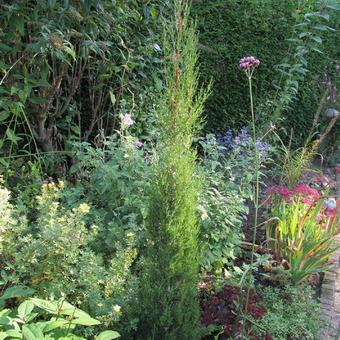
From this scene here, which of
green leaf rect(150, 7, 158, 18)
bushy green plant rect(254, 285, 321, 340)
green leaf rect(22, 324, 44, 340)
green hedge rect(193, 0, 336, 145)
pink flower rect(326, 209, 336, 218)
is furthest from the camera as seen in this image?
green hedge rect(193, 0, 336, 145)

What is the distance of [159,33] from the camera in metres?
4.11

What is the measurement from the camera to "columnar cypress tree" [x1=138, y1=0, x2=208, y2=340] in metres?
2.08

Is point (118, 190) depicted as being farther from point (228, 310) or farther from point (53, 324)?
point (53, 324)

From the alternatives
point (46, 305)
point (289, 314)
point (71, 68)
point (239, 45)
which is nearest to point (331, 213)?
point (289, 314)

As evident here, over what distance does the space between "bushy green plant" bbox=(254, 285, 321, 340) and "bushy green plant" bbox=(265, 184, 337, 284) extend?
0.17 meters

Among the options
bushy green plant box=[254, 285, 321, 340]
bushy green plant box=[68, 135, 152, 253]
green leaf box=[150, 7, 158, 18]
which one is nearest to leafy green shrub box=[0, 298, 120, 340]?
bushy green plant box=[68, 135, 152, 253]

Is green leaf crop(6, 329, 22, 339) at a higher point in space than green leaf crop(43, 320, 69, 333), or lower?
higher

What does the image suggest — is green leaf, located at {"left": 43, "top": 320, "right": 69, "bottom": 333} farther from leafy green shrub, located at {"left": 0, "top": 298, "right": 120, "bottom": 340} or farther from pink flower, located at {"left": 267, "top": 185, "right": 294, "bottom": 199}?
pink flower, located at {"left": 267, "top": 185, "right": 294, "bottom": 199}

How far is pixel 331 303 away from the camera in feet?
10.6

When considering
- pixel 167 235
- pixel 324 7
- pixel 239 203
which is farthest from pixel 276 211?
pixel 324 7

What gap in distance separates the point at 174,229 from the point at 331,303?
67.7 inches

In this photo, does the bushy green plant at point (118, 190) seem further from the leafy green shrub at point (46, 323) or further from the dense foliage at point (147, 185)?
the leafy green shrub at point (46, 323)

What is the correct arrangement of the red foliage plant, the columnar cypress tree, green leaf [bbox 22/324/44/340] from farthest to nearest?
1. the red foliage plant
2. the columnar cypress tree
3. green leaf [bbox 22/324/44/340]

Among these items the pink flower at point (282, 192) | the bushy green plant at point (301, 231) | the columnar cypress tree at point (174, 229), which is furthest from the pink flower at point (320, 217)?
the columnar cypress tree at point (174, 229)
